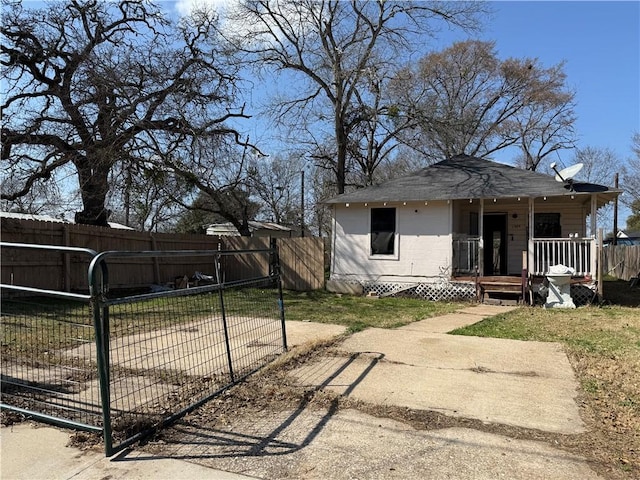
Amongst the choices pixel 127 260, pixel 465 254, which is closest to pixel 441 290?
pixel 465 254

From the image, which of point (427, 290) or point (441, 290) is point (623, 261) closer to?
point (441, 290)

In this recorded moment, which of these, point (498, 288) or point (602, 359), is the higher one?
point (498, 288)

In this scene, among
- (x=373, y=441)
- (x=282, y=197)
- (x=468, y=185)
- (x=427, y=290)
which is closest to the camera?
(x=373, y=441)

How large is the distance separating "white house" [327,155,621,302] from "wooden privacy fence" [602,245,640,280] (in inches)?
370

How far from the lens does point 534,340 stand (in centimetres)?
718

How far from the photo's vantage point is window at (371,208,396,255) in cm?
1434

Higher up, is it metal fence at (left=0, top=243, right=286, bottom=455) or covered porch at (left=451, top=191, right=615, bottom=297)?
covered porch at (left=451, top=191, right=615, bottom=297)

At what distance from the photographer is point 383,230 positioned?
14.5 metres

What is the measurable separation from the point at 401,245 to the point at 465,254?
1.90m

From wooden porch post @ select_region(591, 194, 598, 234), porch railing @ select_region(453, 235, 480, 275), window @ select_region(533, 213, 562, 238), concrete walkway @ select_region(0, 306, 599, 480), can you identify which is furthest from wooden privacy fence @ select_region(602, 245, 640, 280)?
concrete walkway @ select_region(0, 306, 599, 480)

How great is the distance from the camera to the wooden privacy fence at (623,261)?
2164cm

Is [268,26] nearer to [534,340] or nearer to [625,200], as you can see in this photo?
[534,340]

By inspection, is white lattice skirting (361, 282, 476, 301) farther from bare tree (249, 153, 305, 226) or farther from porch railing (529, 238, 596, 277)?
bare tree (249, 153, 305, 226)

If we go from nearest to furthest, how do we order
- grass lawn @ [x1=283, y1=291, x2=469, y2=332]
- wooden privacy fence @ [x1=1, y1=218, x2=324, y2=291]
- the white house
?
grass lawn @ [x1=283, y1=291, x2=469, y2=332], wooden privacy fence @ [x1=1, y1=218, x2=324, y2=291], the white house
